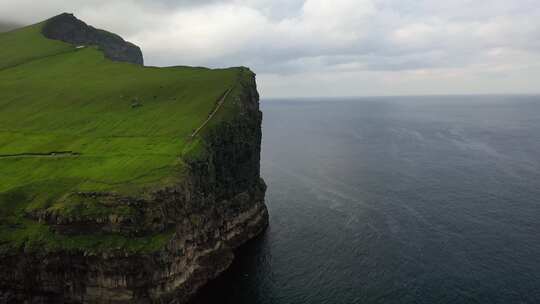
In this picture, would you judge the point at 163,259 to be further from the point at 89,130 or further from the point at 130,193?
the point at 89,130

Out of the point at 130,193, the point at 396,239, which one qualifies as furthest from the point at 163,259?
the point at 396,239

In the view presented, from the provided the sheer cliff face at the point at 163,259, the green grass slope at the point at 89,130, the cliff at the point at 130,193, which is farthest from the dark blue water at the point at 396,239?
the green grass slope at the point at 89,130

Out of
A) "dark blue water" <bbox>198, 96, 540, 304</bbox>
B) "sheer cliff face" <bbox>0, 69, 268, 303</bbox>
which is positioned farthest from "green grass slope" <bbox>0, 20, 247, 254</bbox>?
"dark blue water" <bbox>198, 96, 540, 304</bbox>

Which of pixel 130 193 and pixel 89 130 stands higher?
pixel 89 130

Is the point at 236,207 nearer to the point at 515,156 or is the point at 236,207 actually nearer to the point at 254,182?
the point at 254,182

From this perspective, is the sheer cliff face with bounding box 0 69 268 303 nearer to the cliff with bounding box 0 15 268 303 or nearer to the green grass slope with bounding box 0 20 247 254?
the cliff with bounding box 0 15 268 303

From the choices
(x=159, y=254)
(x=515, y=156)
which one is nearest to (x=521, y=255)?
(x=159, y=254)
